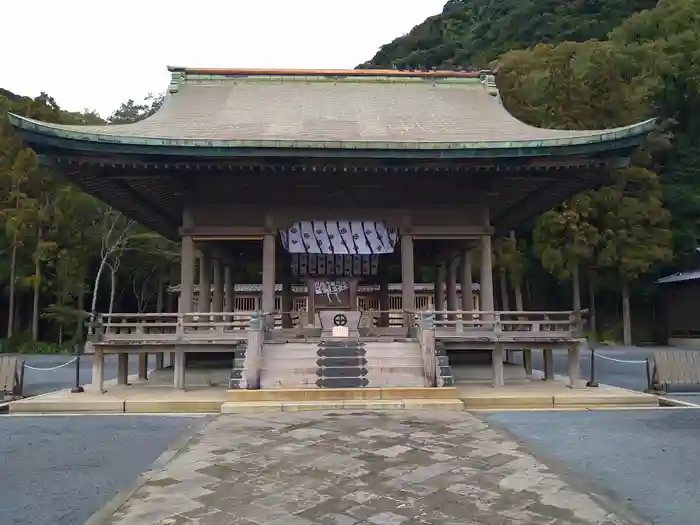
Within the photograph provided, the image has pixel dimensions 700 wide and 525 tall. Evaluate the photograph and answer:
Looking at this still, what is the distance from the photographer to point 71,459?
732 cm

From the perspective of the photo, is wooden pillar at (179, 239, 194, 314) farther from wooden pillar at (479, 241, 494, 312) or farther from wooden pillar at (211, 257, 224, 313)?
wooden pillar at (479, 241, 494, 312)

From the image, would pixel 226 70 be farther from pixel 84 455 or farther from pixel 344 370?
pixel 84 455

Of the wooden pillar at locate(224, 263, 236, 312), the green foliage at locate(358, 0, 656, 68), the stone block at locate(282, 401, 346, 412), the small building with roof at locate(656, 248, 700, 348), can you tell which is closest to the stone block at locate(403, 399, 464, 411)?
the stone block at locate(282, 401, 346, 412)

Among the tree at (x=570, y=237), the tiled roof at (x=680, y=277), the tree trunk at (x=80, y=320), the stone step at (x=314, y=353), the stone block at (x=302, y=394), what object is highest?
the tree at (x=570, y=237)

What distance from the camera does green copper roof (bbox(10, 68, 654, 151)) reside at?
13094 millimetres

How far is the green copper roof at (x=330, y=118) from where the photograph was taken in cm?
1309

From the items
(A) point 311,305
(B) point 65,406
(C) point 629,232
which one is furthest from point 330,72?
(C) point 629,232

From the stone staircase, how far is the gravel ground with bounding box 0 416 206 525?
2254mm

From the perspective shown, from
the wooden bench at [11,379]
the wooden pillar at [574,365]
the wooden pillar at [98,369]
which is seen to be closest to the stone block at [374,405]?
the wooden pillar at [574,365]

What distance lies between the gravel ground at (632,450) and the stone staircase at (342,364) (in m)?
2.33

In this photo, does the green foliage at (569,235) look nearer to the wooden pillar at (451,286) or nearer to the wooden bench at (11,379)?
the wooden pillar at (451,286)

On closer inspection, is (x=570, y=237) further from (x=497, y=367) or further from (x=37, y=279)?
(x=37, y=279)

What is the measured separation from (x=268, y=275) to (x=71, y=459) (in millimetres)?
7616

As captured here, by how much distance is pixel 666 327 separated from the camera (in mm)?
34594
